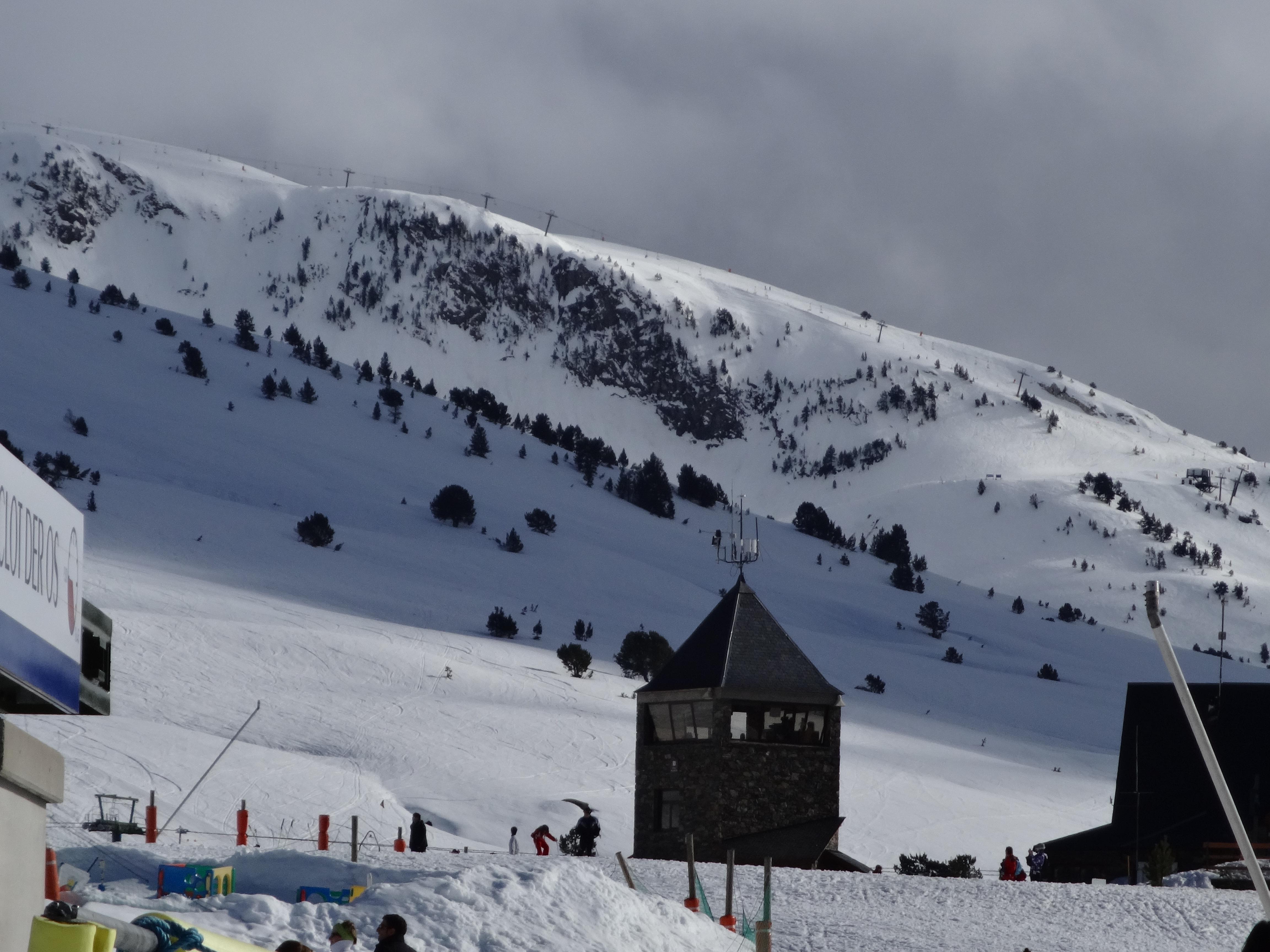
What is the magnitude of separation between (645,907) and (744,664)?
15.0 metres

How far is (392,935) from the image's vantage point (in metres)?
9.11

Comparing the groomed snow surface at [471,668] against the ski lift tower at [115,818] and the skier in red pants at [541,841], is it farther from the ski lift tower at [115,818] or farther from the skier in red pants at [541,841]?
the skier in red pants at [541,841]

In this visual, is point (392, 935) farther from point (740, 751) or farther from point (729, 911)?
point (740, 751)

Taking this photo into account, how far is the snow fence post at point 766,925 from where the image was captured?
631 inches

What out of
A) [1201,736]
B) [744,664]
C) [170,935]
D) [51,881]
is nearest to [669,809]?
[744,664]

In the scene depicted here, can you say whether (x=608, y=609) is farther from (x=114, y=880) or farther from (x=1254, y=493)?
(x=1254, y=493)

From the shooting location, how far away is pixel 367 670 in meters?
53.3

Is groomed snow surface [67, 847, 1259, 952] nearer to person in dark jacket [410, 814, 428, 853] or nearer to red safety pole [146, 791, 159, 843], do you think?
person in dark jacket [410, 814, 428, 853]

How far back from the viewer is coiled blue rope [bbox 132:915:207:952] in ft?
23.6

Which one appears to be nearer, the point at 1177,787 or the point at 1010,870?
the point at 1010,870

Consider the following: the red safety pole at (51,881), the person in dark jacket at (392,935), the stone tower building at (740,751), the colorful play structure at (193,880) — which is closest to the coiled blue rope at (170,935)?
the red safety pole at (51,881)

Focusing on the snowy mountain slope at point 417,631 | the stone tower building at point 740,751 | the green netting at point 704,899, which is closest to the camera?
the green netting at point 704,899

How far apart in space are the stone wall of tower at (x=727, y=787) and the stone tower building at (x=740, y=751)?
20 mm

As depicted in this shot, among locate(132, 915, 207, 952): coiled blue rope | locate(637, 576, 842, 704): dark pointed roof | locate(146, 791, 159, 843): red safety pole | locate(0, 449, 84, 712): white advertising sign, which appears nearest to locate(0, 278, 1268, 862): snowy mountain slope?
locate(146, 791, 159, 843): red safety pole
